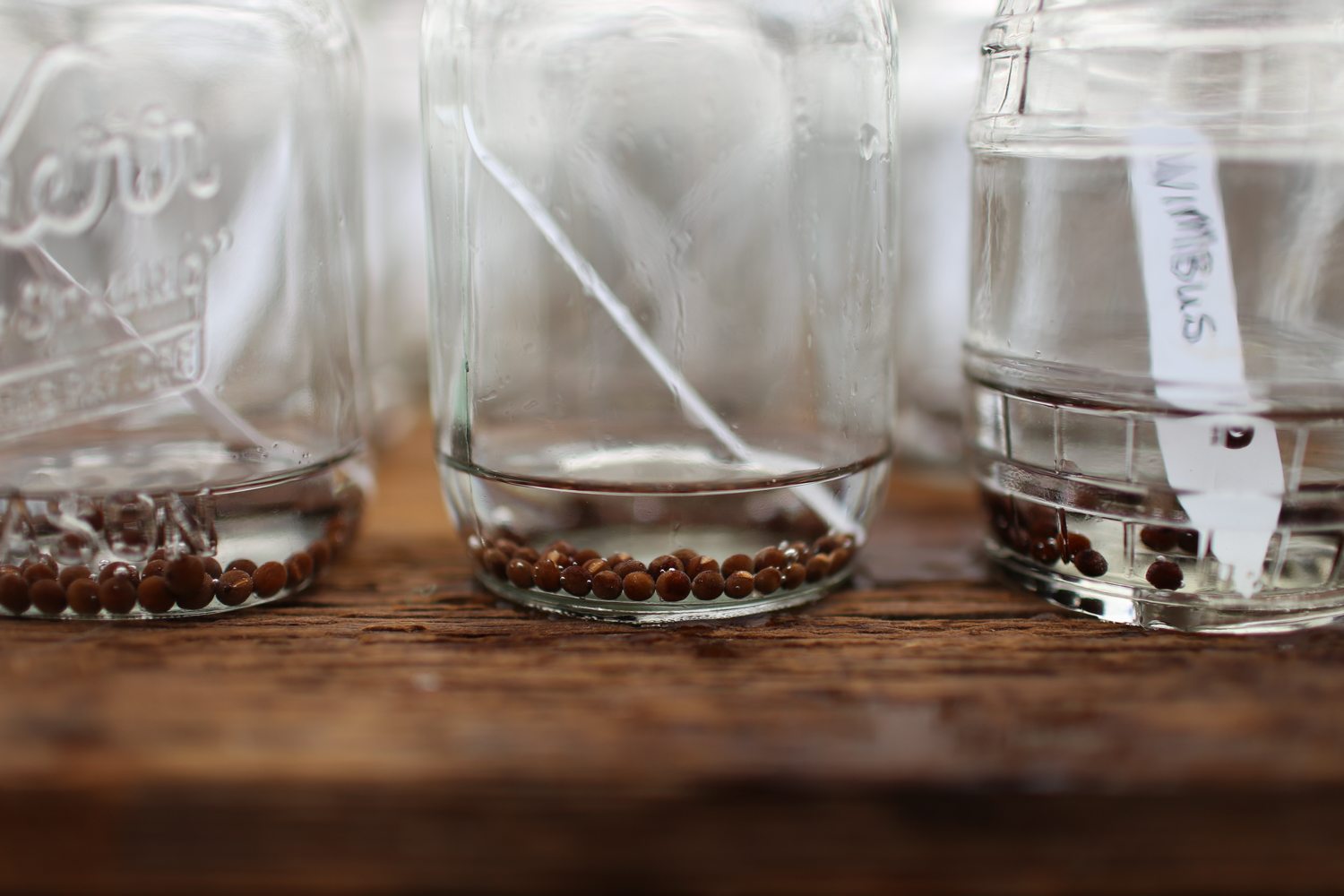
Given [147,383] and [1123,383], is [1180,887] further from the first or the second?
[147,383]

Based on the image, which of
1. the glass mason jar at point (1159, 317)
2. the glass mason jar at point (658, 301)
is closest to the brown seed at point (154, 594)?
the glass mason jar at point (658, 301)

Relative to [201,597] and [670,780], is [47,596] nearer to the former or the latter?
[201,597]

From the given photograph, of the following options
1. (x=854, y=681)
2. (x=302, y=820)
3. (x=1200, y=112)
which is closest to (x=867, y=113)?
(x=1200, y=112)

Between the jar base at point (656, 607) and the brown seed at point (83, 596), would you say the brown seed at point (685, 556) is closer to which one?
the jar base at point (656, 607)

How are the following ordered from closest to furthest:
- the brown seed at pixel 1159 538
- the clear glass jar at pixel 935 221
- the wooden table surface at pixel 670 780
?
the wooden table surface at pixel 670 780 → the brown seed at pixel 1159 538 → the clear glass jar at pixel 935 221

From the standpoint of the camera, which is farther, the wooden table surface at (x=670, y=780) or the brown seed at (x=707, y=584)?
the brown seed at (x=707, y=584)

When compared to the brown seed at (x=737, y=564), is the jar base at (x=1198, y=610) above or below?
below

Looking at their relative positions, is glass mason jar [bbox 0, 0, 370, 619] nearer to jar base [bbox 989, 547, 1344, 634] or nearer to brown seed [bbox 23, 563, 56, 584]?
brown seed [bbox 23, 563, 56, 584]
